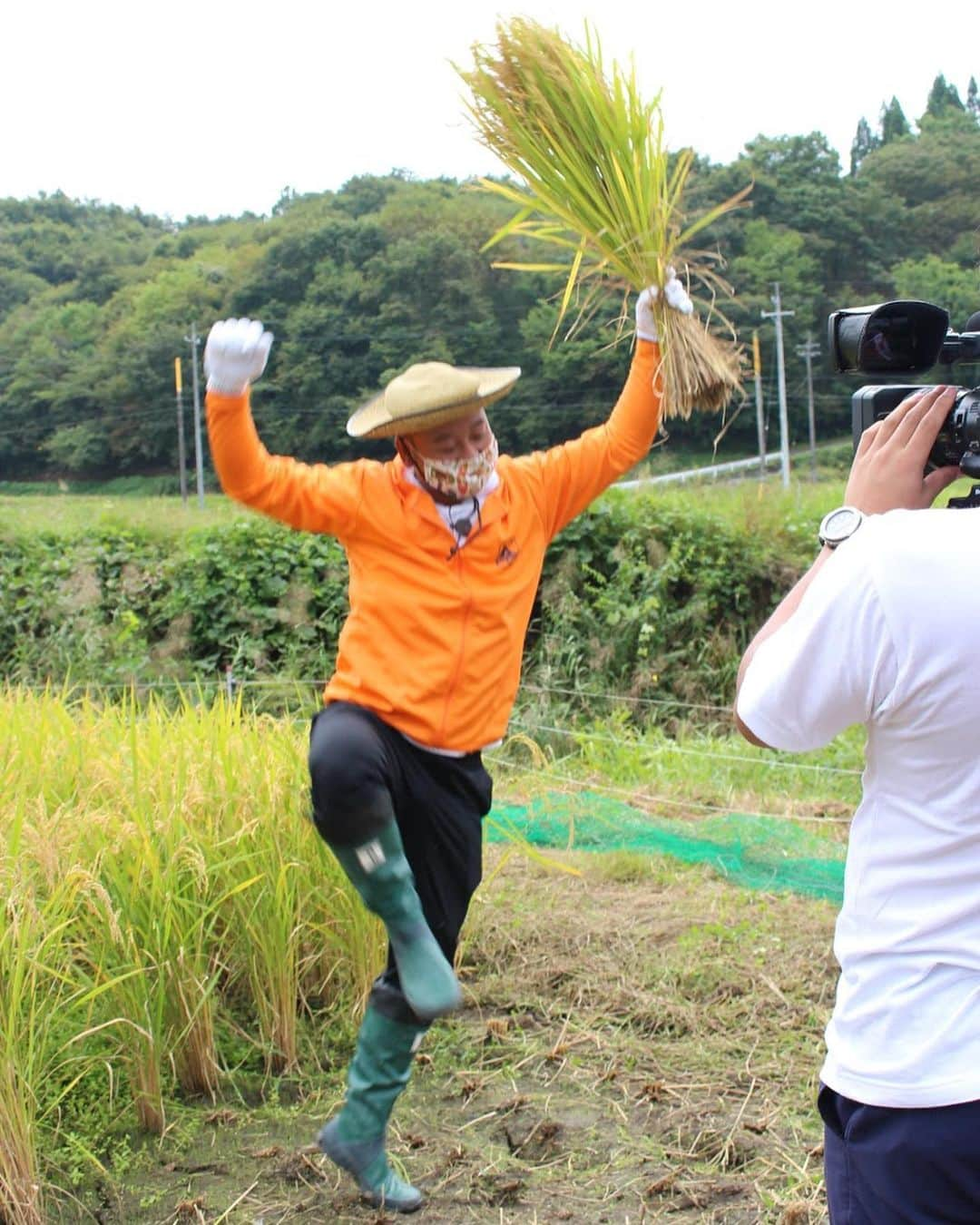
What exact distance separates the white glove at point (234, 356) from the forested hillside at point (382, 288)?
3.28 ft

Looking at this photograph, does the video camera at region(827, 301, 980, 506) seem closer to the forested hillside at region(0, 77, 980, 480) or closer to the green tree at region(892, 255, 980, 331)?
the forested hillside at region(0, 77, 980, 480)

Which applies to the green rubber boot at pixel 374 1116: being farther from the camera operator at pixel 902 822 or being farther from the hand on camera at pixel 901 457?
the hand on camera at pixel 901 457

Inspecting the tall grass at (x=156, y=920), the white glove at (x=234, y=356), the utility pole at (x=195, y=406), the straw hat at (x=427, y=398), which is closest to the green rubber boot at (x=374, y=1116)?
the tall grass at (x=156, y=920)

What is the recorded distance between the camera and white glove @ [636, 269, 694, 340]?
3012mm

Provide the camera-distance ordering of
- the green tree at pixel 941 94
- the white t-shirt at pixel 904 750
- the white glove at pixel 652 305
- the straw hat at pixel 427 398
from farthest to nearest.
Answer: the green tree at pixel 941 94, the white glove at pixel 652 305, the straw hat at pixel 427 398, the white t-shirt at pixel 904 750

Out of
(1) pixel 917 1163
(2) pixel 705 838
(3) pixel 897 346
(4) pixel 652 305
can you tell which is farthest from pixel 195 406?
(1) pixel 917 1163

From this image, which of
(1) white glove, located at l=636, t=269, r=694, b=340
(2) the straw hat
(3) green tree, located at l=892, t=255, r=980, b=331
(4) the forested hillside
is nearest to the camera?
(2) the straw hat

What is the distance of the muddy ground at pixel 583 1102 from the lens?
262 cm

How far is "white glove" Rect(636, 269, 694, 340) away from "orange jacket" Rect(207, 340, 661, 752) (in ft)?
1.77

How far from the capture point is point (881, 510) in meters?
1.39

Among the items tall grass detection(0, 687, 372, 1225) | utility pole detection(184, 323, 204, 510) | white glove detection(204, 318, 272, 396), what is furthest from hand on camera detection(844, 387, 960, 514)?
utility pole detection(184, 323, 204, 510)

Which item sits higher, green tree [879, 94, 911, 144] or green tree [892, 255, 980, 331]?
green tree [879, 94, 911, 144]

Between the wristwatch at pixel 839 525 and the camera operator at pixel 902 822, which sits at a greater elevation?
the wristwatch at pixel 839 525

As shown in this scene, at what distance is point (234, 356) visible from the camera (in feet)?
8.76
